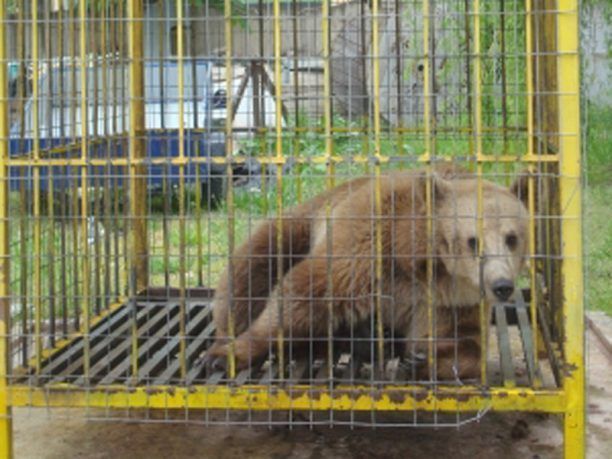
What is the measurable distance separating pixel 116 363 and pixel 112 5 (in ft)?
7.94

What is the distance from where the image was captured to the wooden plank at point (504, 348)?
5.09 meters

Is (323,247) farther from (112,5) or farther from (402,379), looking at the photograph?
(112,5)

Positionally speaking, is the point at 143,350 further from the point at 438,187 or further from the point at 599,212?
the point at 599,212

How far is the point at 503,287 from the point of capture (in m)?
4.96

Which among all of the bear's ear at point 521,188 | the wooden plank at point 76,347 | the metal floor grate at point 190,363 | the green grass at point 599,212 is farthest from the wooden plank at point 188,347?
the green grass at point 599,212

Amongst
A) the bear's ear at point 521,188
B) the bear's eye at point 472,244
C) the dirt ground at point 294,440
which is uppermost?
the bear's ear at point 521,188

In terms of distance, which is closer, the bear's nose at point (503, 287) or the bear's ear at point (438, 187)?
the bear's nose at point (503, 287)

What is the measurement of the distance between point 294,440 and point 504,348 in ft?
4.19

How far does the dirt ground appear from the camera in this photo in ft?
18.0

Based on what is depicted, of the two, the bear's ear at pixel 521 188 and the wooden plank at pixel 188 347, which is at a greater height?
the bear's ear at pixel 521 188

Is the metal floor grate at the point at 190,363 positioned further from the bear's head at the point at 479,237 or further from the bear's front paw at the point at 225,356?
the bear's head at the point at 479,237

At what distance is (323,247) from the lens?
18.3 ft

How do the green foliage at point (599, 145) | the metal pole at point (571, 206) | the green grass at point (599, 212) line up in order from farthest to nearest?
the green foliage at point (599, 145)
the green grass at point (599, 212)
the metal pole at point (571, 206)

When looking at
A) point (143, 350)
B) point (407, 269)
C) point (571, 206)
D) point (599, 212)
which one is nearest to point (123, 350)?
point (143, 350)
